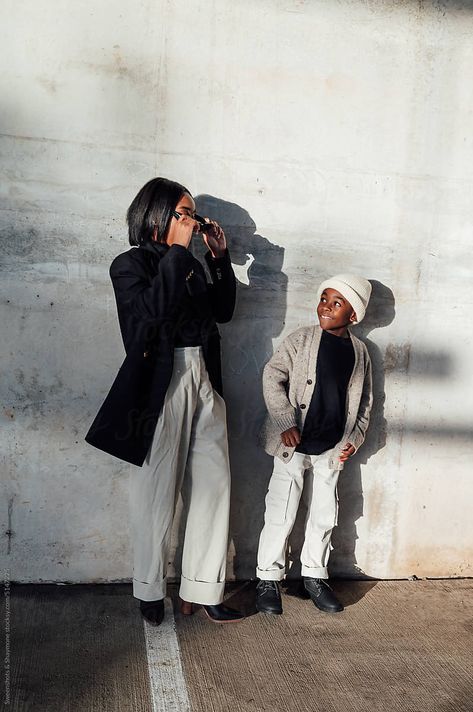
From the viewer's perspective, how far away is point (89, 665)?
2.99 meters

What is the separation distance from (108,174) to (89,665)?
6.98 feet

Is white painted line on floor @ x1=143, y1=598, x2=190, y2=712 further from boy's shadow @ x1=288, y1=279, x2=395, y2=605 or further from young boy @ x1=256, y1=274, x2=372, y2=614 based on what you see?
boy's shadow @ x1=288, y1=279, x2=395, y2=605

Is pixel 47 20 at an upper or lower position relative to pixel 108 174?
upper

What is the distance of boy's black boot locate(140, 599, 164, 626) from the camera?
11.0ft

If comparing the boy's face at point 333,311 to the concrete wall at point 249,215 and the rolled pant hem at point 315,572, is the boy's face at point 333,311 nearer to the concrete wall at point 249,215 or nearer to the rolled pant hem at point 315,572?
the concrete wall at point 249,215

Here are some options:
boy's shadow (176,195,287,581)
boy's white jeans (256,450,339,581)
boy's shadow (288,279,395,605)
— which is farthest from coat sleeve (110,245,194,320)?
boy's shadow (288,279,395,605)

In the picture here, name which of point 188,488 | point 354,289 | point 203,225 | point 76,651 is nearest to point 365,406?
point 354,289

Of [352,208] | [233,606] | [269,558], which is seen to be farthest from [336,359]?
[233,606]

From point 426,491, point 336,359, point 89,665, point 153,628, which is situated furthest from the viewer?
point 426,491

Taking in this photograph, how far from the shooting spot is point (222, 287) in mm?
3434

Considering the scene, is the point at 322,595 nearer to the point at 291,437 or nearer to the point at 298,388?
the point at 291,437

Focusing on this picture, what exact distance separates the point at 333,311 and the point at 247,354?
1.66ft

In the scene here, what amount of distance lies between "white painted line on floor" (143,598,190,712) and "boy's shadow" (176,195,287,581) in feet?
1.79

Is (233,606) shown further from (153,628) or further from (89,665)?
(89,665)
